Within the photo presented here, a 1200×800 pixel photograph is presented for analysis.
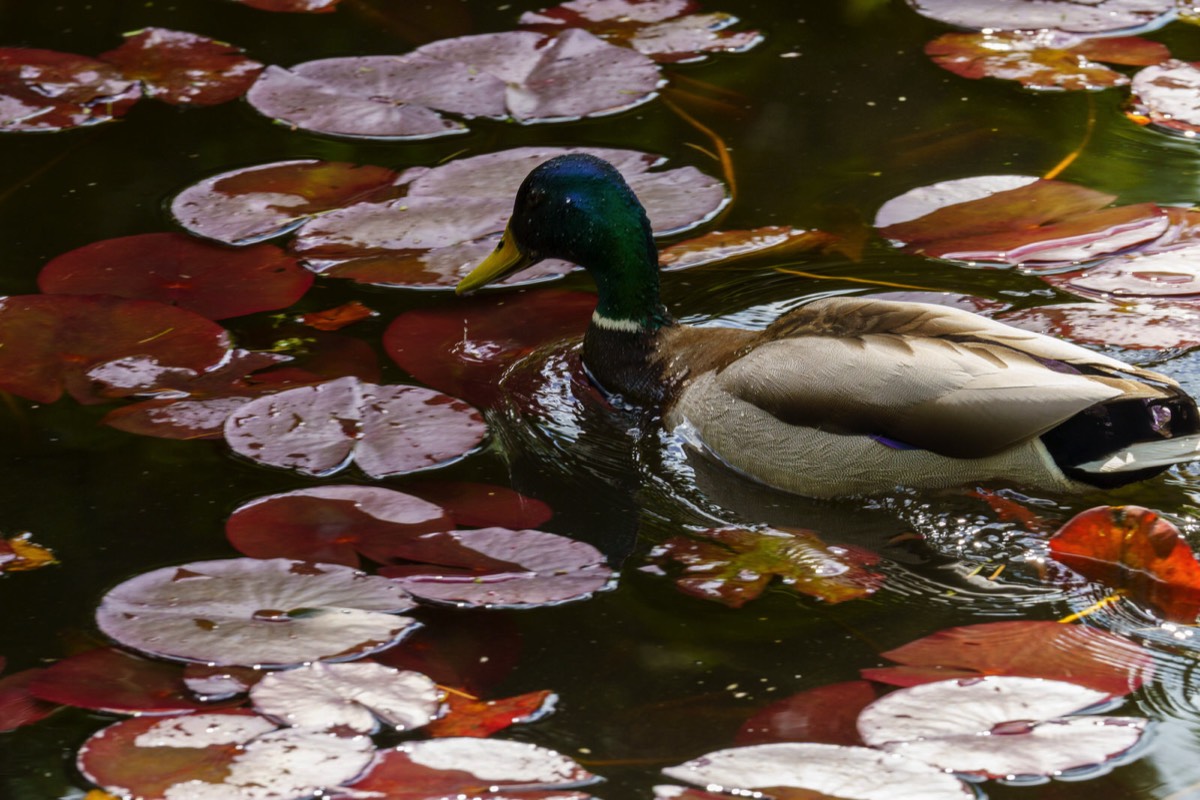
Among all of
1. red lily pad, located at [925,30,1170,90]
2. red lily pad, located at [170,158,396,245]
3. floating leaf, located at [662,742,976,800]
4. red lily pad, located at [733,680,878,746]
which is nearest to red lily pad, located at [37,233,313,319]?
red lily pad, located at [170,158,396,245]

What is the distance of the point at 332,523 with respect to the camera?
3.91 meters

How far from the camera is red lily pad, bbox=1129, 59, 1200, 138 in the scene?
5.95 meters

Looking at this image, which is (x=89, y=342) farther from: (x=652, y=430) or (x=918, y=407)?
Result: (x=918, y=407)

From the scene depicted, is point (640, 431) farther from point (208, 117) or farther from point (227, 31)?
point (227, 31)

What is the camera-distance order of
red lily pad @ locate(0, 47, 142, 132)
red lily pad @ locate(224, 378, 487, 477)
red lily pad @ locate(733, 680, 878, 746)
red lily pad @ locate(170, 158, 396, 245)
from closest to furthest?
red lily pad @ locate(733, 680, 878, 746), red lily pad @ locate(224, 378, 487, 477), red lily pad @ locate(170, 158, 396, 245), red lily pad @ locate(0, 47, 142, 132)

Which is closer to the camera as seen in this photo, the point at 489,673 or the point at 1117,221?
the point at 489,673

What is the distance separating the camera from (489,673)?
3.48 m

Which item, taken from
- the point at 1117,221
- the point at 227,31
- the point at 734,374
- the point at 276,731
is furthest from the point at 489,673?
the point at 227,31

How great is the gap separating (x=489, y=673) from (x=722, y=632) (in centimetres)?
52

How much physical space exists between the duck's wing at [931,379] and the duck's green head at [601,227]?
2.15 feet

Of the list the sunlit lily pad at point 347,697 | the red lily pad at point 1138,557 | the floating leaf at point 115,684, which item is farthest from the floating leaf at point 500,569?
the red lily pad at point 1138,557

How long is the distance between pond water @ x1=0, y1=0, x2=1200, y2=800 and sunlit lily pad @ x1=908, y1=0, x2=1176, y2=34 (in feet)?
0.45

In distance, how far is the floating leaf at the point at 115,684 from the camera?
10.9ft

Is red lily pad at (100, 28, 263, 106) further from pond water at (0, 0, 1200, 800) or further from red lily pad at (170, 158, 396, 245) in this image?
red lily pad at (170, 158, 396, 245)
